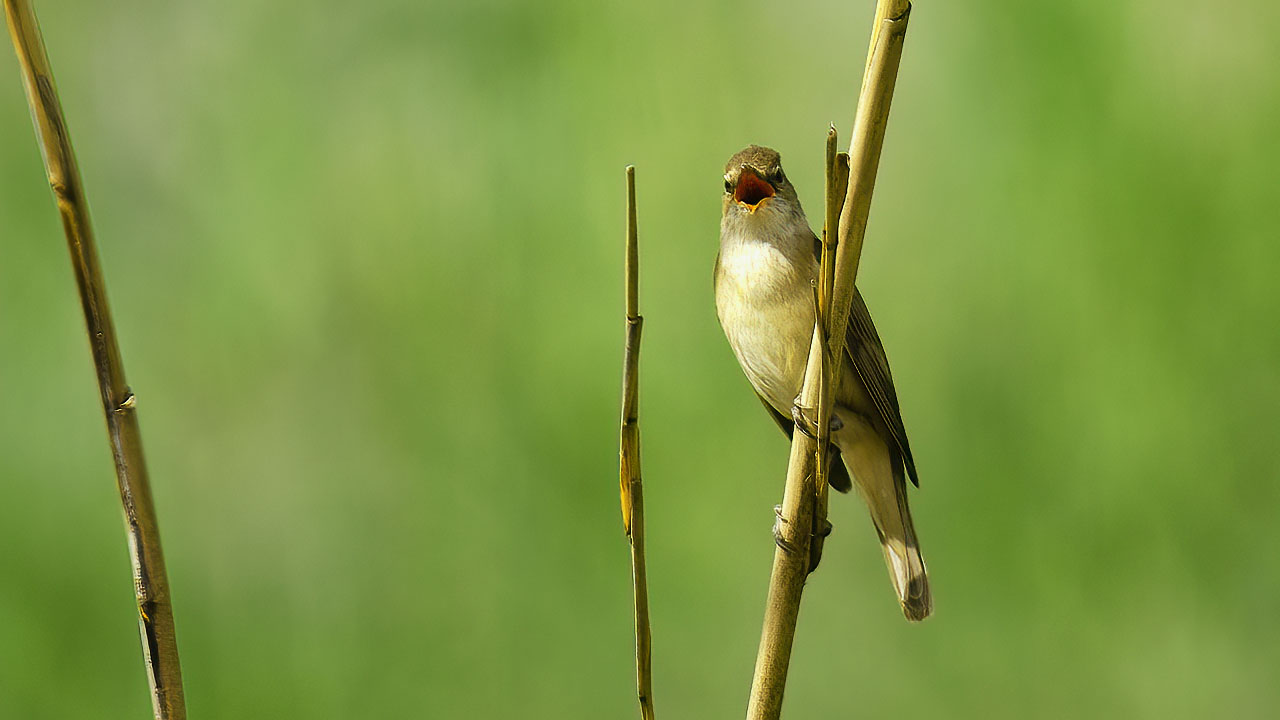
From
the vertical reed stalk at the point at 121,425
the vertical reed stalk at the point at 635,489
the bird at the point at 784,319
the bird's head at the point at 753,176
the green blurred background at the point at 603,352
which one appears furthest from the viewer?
→ the green blurred background at the point at 603,352

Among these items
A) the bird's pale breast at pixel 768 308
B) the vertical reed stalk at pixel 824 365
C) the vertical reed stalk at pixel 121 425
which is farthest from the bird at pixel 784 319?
the vertical reed stalk at pixel 121 425

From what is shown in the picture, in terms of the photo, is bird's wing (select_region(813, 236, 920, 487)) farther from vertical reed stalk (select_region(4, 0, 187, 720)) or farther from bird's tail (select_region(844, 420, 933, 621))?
vertical reed stalk (select_region(4, 0, 187, 720))

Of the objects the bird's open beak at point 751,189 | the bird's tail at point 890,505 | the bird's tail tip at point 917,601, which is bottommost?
the bird's tail tip at point 917,601

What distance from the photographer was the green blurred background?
8.36ft

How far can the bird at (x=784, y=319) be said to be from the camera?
1.46 m

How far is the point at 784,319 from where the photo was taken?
1.47 m

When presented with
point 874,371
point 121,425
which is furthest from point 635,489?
point 874,371

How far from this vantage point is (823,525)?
73 cm

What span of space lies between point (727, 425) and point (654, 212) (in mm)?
556

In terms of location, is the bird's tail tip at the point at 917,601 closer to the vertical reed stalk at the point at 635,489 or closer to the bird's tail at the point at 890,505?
the bird's tail at the point at 890,505

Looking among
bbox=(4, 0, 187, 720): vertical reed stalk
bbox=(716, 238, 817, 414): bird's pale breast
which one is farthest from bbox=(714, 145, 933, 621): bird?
bbox=(4, 0, 187, 720): vertical reed stalk

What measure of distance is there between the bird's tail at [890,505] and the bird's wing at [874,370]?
109mm

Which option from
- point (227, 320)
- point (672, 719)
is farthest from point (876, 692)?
point (227, 320)

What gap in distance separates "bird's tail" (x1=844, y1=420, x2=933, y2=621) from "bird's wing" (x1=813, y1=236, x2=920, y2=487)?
11 cm
